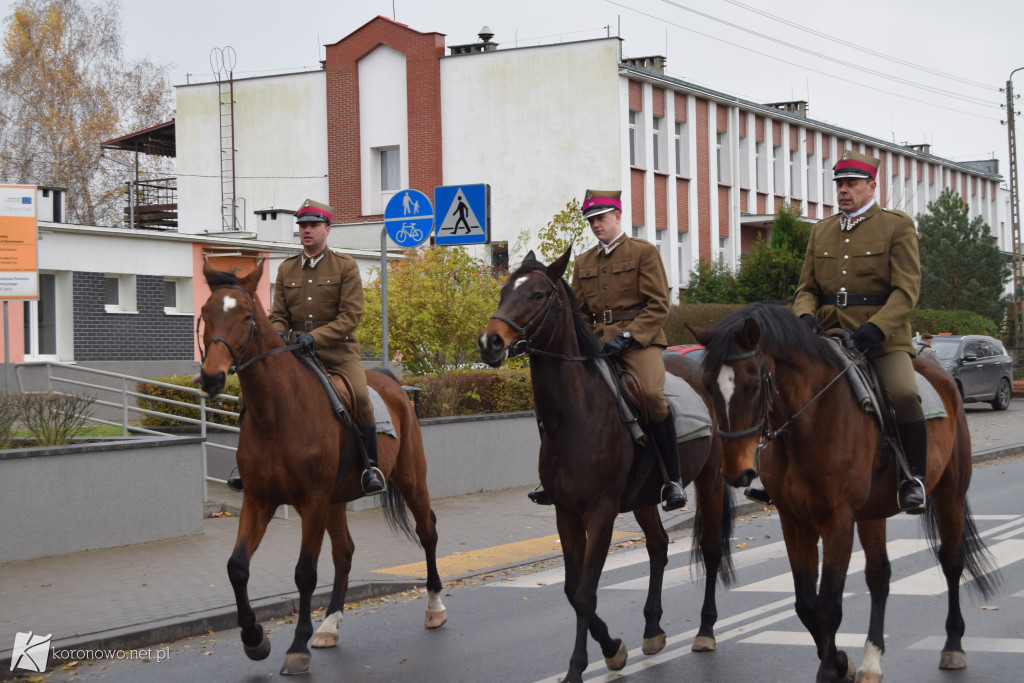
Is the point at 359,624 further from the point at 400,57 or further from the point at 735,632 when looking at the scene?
the point at 400,57

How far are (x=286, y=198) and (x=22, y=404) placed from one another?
108ft

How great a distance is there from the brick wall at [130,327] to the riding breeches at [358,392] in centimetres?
1890

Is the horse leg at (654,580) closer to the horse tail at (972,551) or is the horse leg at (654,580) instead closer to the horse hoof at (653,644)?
the horse hoof at (653,644)

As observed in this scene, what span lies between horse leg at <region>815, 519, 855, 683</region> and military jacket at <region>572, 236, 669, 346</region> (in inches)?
73.6

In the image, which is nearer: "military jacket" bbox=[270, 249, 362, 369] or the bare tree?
"military jacket" bbox=[270, 249, 362, 369]

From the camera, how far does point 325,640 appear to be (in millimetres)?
8297

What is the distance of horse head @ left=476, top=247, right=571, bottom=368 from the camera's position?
671cm

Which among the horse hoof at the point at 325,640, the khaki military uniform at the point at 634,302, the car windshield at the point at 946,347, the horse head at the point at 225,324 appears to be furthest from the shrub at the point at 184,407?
the car windshield at the point at 946,347

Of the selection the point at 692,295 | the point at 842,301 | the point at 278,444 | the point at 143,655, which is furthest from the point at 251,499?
the point at 692,295

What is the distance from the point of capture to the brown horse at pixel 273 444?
737 centimetres

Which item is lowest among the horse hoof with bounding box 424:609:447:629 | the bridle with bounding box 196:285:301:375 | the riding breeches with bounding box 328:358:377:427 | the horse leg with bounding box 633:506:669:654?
the horse hoof with bounding box 424:609:447:629

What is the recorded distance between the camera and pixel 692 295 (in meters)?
39.2

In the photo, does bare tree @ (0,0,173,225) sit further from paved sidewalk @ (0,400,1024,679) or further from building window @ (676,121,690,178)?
paved sidewalk @ (0,400,1024,679)

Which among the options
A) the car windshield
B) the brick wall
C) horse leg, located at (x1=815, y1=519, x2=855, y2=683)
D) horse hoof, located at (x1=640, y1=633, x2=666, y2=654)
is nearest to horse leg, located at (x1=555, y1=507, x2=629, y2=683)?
horse hoof, located at (x1=640, y1=633, x2=666, y2=654)
